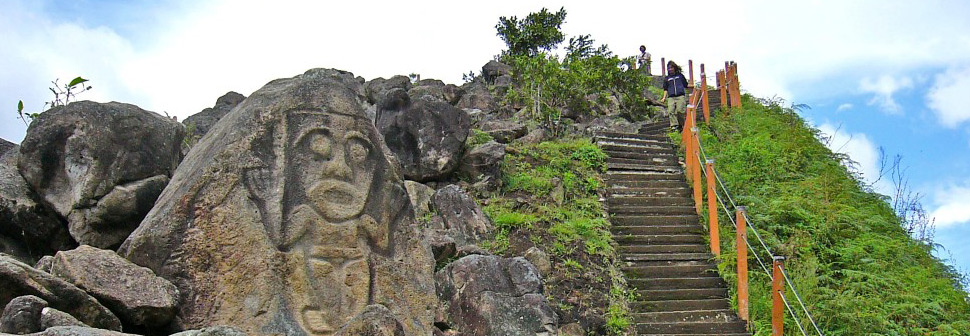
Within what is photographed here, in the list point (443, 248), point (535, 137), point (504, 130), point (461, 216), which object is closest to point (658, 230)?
point (461, 216)

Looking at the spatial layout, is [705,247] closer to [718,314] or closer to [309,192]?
[718,314]

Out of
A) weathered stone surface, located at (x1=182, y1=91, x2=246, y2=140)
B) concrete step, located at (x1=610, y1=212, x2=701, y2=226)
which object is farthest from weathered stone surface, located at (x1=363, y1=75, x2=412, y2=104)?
concrete step, located at (x1=610, y1=212, x2=701, y2=226)

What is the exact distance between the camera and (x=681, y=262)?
12.4 meters

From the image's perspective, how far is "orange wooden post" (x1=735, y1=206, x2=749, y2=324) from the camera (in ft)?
35.9

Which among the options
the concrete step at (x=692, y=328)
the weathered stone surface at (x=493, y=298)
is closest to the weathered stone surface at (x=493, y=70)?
the concrete step at (x=692, y=328)

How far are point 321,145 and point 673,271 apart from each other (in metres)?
6.46

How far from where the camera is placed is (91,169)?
873cm

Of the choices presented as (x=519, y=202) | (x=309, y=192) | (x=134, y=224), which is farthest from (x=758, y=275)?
(x=134, y=224)

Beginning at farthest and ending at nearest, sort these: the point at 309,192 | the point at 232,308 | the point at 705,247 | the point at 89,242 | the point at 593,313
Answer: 1. the point at 705,247
2. the point at 593,313
3. the point at 89,242
4. the point at 309,192
5. the point at 232,308

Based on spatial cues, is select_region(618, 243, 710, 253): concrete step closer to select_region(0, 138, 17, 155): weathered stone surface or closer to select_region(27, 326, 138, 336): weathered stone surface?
select_region(0, 138, 17, 155): weathered stone surface

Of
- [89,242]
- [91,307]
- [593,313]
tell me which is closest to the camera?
[91,307]

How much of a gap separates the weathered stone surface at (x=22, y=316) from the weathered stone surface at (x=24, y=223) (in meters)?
3.78

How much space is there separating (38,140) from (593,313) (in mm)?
6446

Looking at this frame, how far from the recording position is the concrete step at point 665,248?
41.6 ft
